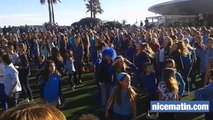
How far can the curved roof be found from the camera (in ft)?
216

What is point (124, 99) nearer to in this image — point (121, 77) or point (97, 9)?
point (121, 77)

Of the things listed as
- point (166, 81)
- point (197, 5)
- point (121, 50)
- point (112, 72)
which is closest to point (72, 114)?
point (112, 72)

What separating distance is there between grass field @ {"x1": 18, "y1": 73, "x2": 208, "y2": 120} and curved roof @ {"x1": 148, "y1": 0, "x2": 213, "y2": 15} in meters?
54.1

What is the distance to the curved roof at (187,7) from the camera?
6575 cm

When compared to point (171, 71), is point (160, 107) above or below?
below

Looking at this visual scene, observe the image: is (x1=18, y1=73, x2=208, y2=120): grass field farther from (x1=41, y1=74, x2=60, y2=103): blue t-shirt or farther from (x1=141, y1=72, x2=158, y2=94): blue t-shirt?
(x1=41, y1=74, x2=60, y2=103): blue t-shirt

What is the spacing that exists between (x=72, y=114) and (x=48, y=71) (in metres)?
2.66

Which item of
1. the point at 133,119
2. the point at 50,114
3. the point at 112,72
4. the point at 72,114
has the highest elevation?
the point at 50,114

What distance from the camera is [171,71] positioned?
668 centimetres

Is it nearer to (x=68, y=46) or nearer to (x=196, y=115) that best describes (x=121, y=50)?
(x=68, y=46)

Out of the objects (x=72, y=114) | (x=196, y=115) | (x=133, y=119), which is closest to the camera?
(x=133, y=119)

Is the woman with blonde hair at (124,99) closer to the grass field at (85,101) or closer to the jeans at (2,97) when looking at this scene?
the grass field at (85,101)

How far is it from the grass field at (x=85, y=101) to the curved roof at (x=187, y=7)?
54134 millimetres

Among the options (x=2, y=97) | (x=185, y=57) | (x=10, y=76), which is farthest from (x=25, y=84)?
(x=185, y=57)
